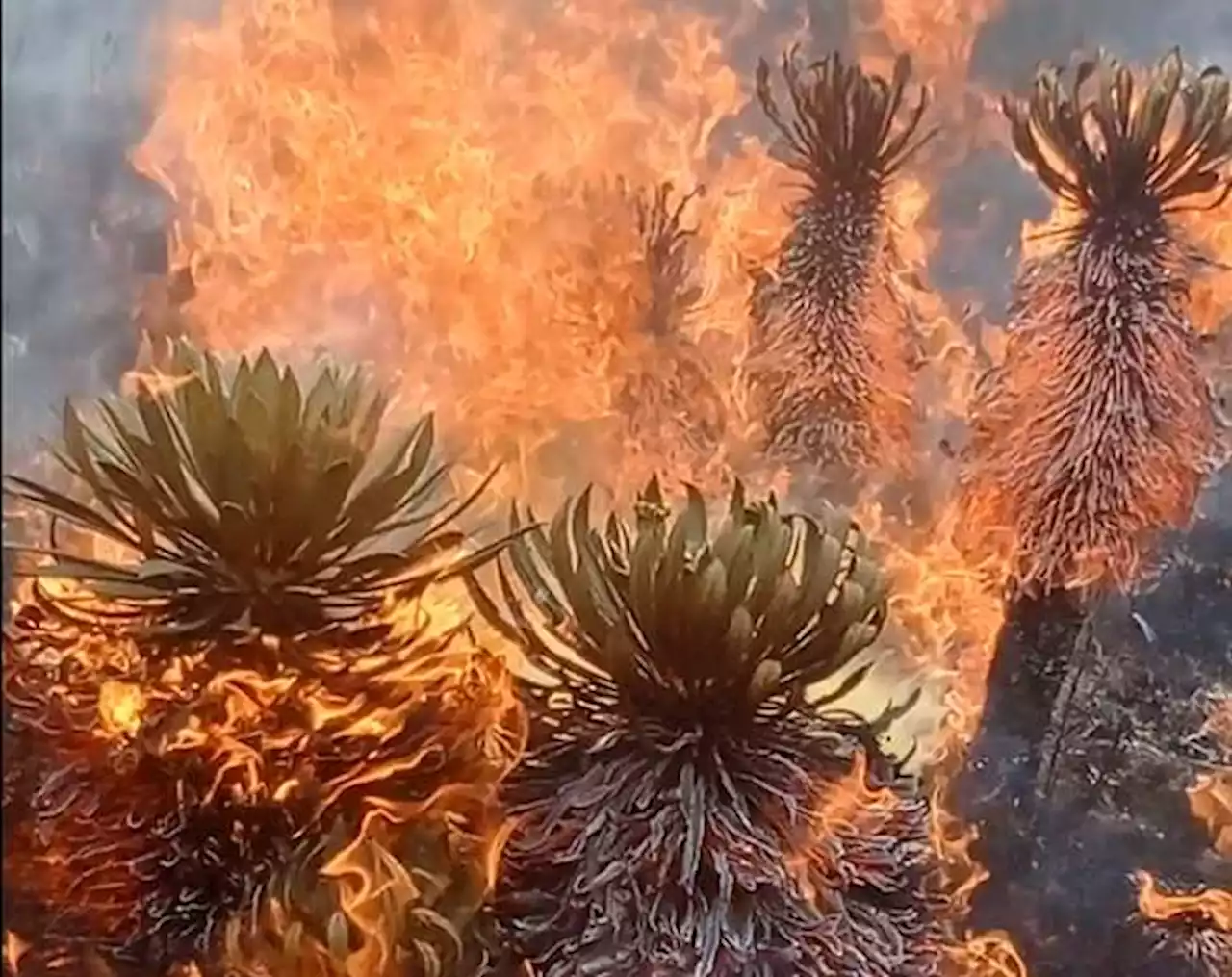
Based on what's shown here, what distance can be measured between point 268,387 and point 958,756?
337 mm

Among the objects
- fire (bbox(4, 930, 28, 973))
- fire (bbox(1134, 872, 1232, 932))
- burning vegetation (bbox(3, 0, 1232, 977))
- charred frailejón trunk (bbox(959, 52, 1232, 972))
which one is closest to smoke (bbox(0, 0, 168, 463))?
burning vegetation (bbox(3, 0, 1232, 977))

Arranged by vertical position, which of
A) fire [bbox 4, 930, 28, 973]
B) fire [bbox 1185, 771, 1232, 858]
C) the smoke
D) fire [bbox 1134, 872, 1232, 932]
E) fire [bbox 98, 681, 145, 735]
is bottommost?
fire [bbox 4, 930, 28, 973]

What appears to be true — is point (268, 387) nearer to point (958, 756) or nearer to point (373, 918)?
point (373, 918)

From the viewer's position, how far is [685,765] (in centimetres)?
81

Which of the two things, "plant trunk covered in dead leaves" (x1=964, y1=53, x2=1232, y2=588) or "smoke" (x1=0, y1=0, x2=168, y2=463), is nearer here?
"smoke" (x1=0, y1=0, x2=168, y2=463)

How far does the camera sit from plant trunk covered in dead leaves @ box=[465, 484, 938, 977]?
0.80 m

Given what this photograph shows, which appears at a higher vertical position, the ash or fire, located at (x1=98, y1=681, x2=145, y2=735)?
the ash

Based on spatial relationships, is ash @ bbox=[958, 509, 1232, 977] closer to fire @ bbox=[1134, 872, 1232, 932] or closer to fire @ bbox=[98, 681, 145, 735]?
fire @ bbox=[1134, 872, 1232, 932]

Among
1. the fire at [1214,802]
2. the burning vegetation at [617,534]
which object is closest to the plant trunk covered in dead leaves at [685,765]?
the burning vegetation at [617,534]

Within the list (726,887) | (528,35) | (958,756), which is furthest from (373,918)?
(528,35)

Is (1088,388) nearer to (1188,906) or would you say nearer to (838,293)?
(838,293)

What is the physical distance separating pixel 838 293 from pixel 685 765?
221 millimetres

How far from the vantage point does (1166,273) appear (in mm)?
856

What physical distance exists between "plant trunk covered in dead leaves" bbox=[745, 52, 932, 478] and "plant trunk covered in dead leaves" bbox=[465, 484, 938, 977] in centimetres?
6
